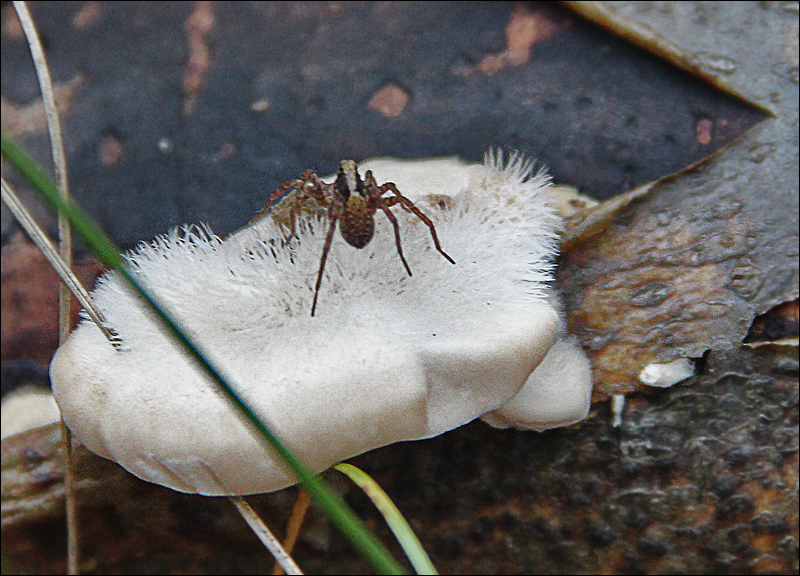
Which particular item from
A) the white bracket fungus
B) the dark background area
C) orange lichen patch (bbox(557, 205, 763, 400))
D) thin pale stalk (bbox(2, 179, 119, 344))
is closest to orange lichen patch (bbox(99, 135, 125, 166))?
Answer: the dark background area

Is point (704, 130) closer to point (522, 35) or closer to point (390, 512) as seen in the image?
point (522, 35)

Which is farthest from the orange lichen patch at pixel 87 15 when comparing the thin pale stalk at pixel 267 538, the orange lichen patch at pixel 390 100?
the thin pale stalk at pixel 267 538

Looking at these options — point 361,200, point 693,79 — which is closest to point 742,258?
point 693,79

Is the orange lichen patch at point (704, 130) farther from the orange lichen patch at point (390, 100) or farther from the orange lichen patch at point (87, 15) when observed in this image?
the orange lichen patch at point (87, 15)

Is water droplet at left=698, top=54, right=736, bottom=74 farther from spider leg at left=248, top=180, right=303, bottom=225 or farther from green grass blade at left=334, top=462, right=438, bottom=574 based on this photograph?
green grass blade at left=334, top=462, right=438, bottom=574

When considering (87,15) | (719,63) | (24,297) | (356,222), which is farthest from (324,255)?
(87,15)

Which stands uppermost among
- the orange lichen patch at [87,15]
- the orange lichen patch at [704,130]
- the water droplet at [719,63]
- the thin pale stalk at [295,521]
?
the orange lichen patch at [87,15]
